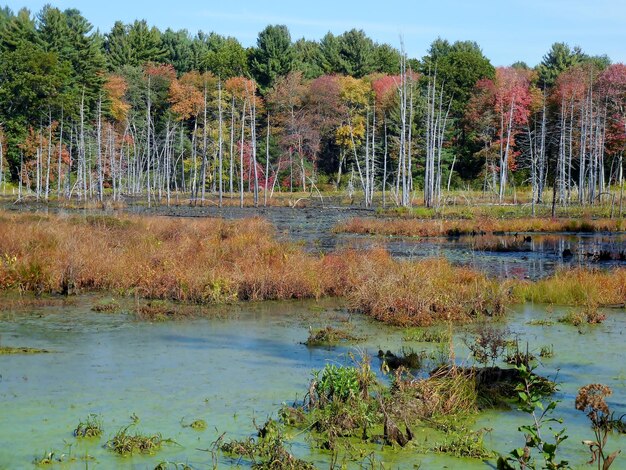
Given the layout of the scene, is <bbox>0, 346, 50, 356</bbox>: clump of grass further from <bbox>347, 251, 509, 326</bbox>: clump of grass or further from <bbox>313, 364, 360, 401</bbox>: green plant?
<bbox>347, 251, 509, 326</bbox>: clump of grass

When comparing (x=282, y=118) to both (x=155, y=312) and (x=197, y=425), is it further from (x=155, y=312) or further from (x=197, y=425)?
(x=197, y=425)

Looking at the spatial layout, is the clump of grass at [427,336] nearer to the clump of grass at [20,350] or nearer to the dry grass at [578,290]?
the dry grass at [578,290]

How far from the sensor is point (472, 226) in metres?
39.0

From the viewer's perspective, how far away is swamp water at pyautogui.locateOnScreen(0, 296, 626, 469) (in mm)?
8469

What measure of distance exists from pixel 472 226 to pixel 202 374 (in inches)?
1138

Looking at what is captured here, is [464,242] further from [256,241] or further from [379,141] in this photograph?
[379,141]

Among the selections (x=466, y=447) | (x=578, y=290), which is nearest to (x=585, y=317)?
(x=578, y=290)

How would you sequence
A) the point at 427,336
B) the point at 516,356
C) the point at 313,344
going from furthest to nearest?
the point at 427,336
the point at 313,344
the point at 516,356

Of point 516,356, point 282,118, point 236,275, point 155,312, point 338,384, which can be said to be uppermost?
point 282,118

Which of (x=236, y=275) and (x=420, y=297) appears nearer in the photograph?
(x=420, y=297)

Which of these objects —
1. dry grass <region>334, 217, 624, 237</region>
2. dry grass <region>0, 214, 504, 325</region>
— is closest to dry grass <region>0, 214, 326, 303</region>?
dry grass <region>0, 214, 504, 325</region>

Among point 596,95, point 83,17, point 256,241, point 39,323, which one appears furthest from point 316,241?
point 83,17

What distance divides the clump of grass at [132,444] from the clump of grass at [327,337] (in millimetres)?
5328

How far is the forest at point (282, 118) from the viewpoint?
6825 centimetres
